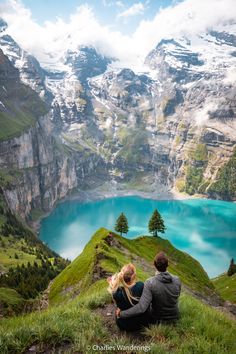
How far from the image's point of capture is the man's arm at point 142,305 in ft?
42.6

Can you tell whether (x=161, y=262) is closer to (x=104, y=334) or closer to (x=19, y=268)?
(x=104, y=334)

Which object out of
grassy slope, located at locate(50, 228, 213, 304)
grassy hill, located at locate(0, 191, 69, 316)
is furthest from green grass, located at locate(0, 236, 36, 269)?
grassy slope, located at locate(50, 228, 213, 304)

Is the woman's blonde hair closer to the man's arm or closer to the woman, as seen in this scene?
the woman

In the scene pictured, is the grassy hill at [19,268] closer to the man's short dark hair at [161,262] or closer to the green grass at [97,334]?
the green grass at [97,334]

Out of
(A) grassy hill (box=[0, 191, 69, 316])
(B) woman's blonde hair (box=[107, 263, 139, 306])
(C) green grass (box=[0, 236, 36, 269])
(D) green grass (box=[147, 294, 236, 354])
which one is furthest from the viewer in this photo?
(C) green grass (box=[0, 236, 36, 269])

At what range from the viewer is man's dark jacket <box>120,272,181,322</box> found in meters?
13.2

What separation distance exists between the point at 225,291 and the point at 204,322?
7509 centimetres

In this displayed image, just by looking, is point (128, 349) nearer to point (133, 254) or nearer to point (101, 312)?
point (101, 312)

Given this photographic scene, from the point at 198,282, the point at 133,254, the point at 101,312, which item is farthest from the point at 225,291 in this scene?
the point at 101,312

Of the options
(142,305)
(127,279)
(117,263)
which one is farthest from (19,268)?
(142,305)

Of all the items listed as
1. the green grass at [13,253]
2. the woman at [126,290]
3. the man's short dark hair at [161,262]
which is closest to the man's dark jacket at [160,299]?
the man's short dark hair at [161,262]

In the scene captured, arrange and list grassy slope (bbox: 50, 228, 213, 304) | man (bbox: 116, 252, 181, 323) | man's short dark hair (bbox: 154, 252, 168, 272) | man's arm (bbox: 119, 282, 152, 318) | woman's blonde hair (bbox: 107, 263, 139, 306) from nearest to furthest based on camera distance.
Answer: man's arm (bbox: 119, 282, 152, 318), man (bbox: 116, 252, 181, 323), man's short dark hair (bbox: 154, 252, 168, 272), woman's blonde hair (bbox: 107, 263, 139, 306), grassy slope (bbox: 50, 228, 213, 304)

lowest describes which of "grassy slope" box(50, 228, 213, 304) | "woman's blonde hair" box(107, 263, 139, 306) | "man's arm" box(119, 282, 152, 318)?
"grassy slope" box(50, 228, 213, 304)

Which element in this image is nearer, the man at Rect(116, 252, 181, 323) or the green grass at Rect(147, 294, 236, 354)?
the green grass at Rect(147, 294, 236, 354)
